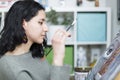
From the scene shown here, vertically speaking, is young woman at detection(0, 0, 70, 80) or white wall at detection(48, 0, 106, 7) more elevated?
white wall at detection(48, 0, 106, 7)

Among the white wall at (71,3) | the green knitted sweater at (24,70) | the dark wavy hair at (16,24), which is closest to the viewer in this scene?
the green knitted sweater at (24,70)

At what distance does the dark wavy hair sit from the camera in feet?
3.36

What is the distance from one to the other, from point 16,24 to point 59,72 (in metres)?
0.26

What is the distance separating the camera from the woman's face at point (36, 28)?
3.26ft

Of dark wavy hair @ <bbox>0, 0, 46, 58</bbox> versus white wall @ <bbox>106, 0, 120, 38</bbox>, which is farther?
white wall @ <bbox>106, 0, 120, 38</bbox>

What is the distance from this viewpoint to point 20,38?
3.40ft

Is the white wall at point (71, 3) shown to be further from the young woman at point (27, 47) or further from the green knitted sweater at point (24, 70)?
the green knitted sweater at point (24, 70)

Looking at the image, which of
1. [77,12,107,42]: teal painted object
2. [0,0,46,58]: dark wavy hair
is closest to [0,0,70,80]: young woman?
[0,0,46,58]: dark wavy hair

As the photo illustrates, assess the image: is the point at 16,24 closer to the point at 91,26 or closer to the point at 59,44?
the point at 59,44

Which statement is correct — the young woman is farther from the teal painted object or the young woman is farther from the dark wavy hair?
the teal painted object

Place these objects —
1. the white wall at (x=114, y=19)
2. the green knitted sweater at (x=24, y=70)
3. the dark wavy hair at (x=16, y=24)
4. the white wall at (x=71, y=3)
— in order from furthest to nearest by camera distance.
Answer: the white wall at (x=71, y=3) < the white wall at (x=114, y=19) < the dark wavy hair at (x=16, y=24) < the green knitted sweater at (x=24, y=70)

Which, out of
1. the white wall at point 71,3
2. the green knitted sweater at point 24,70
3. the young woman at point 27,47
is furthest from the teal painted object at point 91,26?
the green knitted sweater at point 24,70

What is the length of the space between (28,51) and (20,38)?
2.5 inches

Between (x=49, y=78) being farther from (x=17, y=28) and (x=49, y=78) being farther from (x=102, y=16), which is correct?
(x=102, y=16)
